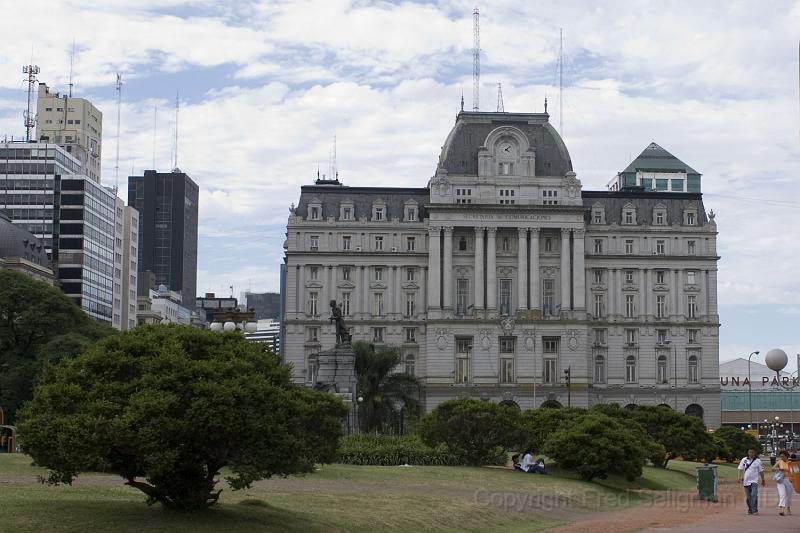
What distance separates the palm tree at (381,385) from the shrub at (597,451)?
118 ft

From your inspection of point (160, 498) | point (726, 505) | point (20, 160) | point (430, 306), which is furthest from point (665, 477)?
point (20, 160)

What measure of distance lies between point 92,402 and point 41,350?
51.6 m

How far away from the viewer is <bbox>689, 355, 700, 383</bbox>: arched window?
132 m

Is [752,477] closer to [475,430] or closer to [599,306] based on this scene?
[475,430]

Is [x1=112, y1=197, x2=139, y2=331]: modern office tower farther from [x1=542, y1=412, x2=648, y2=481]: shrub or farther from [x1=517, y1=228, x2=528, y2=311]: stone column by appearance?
[x1=542, y1=412, x2=648, y2=481]: shrub

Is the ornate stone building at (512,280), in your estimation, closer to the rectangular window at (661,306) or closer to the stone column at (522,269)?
the stone column at (522,269)

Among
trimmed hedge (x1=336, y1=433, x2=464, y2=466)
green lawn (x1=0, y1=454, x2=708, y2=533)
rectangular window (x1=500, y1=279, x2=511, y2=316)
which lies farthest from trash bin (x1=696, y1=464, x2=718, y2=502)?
rectangular window (x1=500, y1=279, x2=511, y2=316)

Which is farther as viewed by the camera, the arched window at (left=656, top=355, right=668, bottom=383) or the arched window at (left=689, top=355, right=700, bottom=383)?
the arched window at (left=689, top=355, right=700, bottom=383)

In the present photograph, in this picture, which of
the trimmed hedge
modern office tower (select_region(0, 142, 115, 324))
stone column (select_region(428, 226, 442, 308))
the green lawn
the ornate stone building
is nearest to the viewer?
the green lawn

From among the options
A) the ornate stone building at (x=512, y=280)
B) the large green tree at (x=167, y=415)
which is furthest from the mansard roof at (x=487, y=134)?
the large green tree at (x=167, y=415)

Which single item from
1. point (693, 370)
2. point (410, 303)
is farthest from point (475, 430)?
point (693, 370)

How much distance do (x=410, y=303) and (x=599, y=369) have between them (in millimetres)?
20367

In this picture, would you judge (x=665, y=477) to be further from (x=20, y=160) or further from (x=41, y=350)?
(x=20, y=160)

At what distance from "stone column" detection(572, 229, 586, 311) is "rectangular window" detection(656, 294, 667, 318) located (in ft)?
27.9
